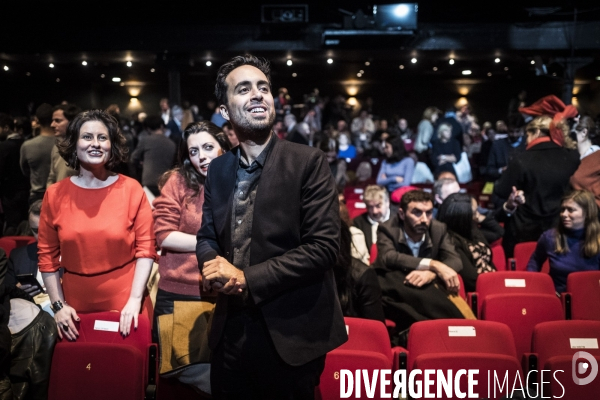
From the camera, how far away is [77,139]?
2.53 meters

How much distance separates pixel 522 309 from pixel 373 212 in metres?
1.52

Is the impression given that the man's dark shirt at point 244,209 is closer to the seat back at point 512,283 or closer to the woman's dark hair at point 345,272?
the woman's dark hair at point 345,272

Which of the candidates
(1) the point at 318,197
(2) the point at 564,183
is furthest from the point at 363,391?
(2) the point at 564,183

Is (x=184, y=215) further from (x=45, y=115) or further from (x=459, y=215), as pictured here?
(x=45, y=115)

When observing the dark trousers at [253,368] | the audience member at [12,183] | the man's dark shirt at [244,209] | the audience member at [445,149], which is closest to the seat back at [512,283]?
the dark trousers at [253,368]

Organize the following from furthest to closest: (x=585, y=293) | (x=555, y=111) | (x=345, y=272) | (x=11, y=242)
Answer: (x=555, y=111) < (x=11, y=242) < (x=585, y=293) < (x=345, y=272)

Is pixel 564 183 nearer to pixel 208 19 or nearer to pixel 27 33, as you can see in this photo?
pixel 208 19

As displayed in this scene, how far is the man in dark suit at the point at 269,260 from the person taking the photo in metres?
→ 1.63

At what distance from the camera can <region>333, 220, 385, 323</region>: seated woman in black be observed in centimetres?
296

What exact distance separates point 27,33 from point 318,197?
1155 cm

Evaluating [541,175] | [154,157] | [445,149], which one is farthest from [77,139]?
[445,149]

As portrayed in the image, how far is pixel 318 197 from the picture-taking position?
5.52 ft

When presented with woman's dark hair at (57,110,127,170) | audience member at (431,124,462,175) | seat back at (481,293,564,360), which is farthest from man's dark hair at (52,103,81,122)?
audience member at (431,124,462,175)

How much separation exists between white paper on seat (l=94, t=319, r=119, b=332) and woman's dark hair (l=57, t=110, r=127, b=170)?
0.65 metres
